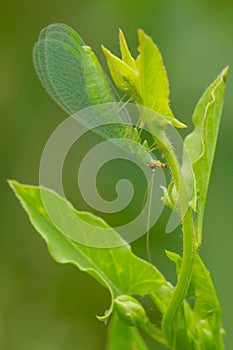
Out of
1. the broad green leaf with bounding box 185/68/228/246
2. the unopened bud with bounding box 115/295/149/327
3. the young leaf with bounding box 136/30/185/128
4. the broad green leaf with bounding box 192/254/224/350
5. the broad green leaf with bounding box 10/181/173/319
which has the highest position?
the young leaf with bounding box 136/30/185/128

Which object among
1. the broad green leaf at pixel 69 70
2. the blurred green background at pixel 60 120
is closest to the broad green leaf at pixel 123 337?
the broad green leaf at pixel 69 70

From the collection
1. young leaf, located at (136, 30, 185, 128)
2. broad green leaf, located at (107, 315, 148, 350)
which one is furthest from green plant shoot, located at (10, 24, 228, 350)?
broad green leaf, located at (107, 315, 148, 350)

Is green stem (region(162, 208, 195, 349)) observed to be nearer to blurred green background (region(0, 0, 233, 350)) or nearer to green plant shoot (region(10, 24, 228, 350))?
green plant shoot (region(10, 24, 228, 350))

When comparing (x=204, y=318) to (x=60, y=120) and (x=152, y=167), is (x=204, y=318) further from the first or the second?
(x=60, y=120)

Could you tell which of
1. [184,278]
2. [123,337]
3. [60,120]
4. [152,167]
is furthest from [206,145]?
[60,120]

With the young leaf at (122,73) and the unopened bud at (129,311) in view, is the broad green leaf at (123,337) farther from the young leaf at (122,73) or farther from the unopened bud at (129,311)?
the young leaf at (122,73)

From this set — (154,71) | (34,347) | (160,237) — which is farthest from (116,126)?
(34,347)
